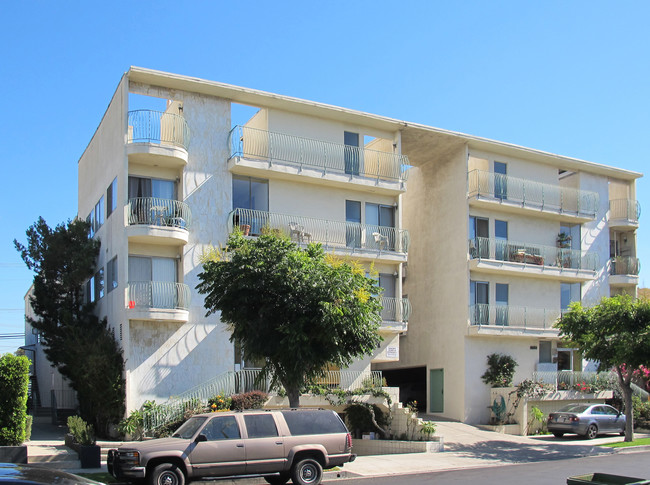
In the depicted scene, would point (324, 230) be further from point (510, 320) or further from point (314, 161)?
point (510, 320)

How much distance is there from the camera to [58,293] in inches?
1115

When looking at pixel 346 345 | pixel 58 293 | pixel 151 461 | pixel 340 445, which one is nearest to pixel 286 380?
pixel 346 345

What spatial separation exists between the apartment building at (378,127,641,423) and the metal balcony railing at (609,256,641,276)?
0.05 m

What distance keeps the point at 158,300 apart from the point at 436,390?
14158 mm

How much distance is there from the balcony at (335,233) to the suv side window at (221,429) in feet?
36.9

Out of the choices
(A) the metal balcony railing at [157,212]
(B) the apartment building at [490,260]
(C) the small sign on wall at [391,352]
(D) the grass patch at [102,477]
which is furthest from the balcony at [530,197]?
(D) the grass patch at [102,477]

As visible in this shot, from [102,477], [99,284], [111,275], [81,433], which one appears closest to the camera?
[102,477]

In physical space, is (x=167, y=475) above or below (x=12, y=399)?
below

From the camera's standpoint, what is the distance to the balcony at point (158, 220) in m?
24.4

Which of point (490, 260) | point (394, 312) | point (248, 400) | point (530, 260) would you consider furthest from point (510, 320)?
point (248, 400)

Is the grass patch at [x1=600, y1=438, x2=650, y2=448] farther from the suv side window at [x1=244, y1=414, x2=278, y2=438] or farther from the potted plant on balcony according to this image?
the potted plant on balcony

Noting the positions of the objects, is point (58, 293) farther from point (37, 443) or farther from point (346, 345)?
point (346, 345)

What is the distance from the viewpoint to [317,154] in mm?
28719

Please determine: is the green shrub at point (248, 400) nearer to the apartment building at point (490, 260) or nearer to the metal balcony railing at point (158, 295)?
the metal balcony railing at point (158, 295)
